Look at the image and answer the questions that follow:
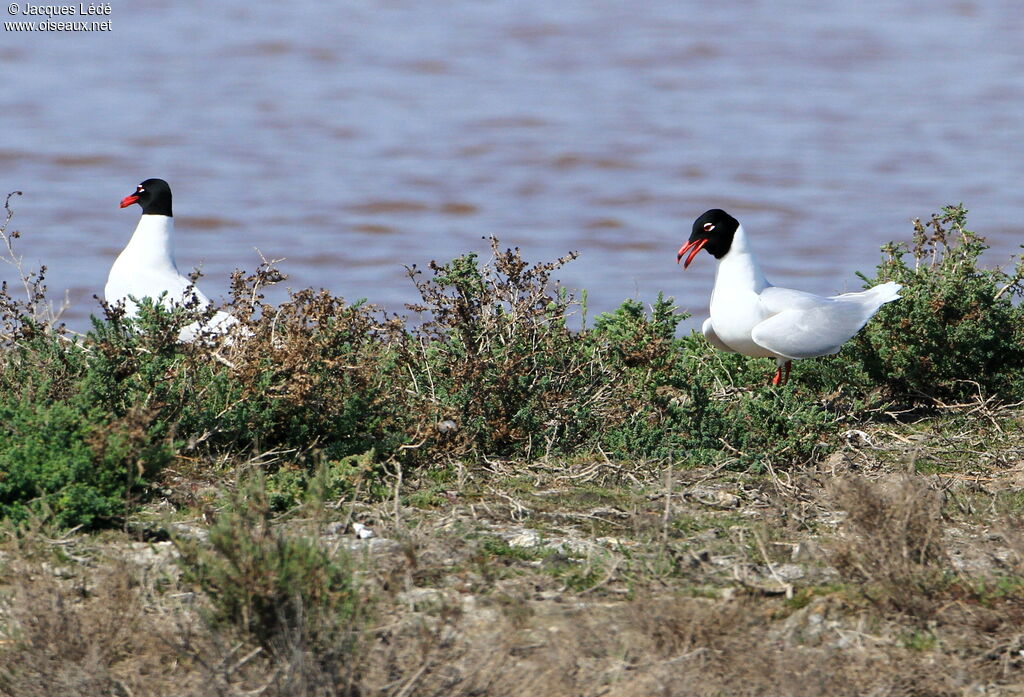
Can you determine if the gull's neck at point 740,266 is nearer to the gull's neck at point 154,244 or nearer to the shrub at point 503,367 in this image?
the shrub at point 503,367

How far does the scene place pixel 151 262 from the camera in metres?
8.52

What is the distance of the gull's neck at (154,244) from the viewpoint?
8547mm

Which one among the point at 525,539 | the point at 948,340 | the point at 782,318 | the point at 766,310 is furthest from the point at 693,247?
the point at 525,539

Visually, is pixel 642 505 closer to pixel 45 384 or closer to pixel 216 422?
pixel 216 422

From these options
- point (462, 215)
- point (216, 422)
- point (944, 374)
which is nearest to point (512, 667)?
point (216, 422)

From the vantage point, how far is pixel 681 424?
263 inches

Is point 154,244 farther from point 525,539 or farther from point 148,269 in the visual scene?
point 525,539

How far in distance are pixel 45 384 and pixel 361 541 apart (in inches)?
58.2

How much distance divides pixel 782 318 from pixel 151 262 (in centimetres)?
381

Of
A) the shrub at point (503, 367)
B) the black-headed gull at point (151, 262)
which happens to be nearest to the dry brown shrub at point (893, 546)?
the shrub at point (503, 367)

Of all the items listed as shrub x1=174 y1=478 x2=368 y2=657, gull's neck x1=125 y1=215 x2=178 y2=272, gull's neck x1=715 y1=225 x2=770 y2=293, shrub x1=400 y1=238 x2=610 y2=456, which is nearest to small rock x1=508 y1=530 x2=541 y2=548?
shrub x1=400 y1=238 x2=610 y2=456

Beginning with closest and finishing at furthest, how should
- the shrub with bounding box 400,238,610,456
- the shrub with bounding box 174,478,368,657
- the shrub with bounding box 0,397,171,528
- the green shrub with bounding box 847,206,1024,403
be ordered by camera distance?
the shrub with bounding box 174,478,368,657 → the shrub with bounding box 0,397,171,528 → the shrub with bounding box 400,238,610,456 → the green shrub with bounding box 847,206,1024,403

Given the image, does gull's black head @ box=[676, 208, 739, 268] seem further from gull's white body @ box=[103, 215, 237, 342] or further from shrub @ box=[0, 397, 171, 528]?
shrub @ box=[0, 397, 171, 528]

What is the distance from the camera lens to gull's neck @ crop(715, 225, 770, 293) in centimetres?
803
